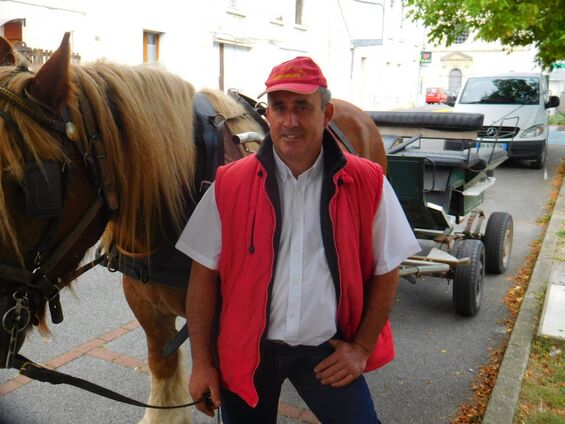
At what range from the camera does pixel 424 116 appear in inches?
207

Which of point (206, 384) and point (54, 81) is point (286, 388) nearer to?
point (206, 384)

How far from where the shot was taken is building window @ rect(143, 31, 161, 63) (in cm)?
1439

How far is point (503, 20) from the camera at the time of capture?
8375mm

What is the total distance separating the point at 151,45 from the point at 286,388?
1317 cm

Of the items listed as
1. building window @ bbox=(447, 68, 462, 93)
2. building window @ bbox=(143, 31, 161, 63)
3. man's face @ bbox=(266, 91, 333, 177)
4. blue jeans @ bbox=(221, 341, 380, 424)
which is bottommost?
blue jeans @ bbox=(221, 341, 380, 424)

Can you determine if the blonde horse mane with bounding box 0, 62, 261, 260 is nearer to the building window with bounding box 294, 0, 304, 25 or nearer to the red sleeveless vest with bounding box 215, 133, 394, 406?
the red sleeveless vest with bounding box 215, 133, 394, 406

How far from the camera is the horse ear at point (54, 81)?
59.1 inches

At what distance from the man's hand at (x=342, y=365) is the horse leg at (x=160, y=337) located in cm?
76

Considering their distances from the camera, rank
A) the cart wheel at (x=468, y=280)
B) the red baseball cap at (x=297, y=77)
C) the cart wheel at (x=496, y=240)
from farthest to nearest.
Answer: the cart wheel at (x=496, y=240) < the cart wheel at (x=468, y=280) < the red baseball cap at (x=297, y=77)

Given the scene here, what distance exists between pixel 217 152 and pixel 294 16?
68.5 ft

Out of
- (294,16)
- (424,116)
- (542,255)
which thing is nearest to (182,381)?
(424,116)

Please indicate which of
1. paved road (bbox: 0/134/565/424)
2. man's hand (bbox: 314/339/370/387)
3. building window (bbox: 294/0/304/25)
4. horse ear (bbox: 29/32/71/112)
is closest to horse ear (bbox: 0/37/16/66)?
horse ear (bbox: 29/32/71/112)

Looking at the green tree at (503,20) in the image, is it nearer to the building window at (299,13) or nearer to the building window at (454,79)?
the building window at (299,13)

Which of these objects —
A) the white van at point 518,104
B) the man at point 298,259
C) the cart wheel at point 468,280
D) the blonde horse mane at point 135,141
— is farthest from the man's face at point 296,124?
the white van at point 518,104
